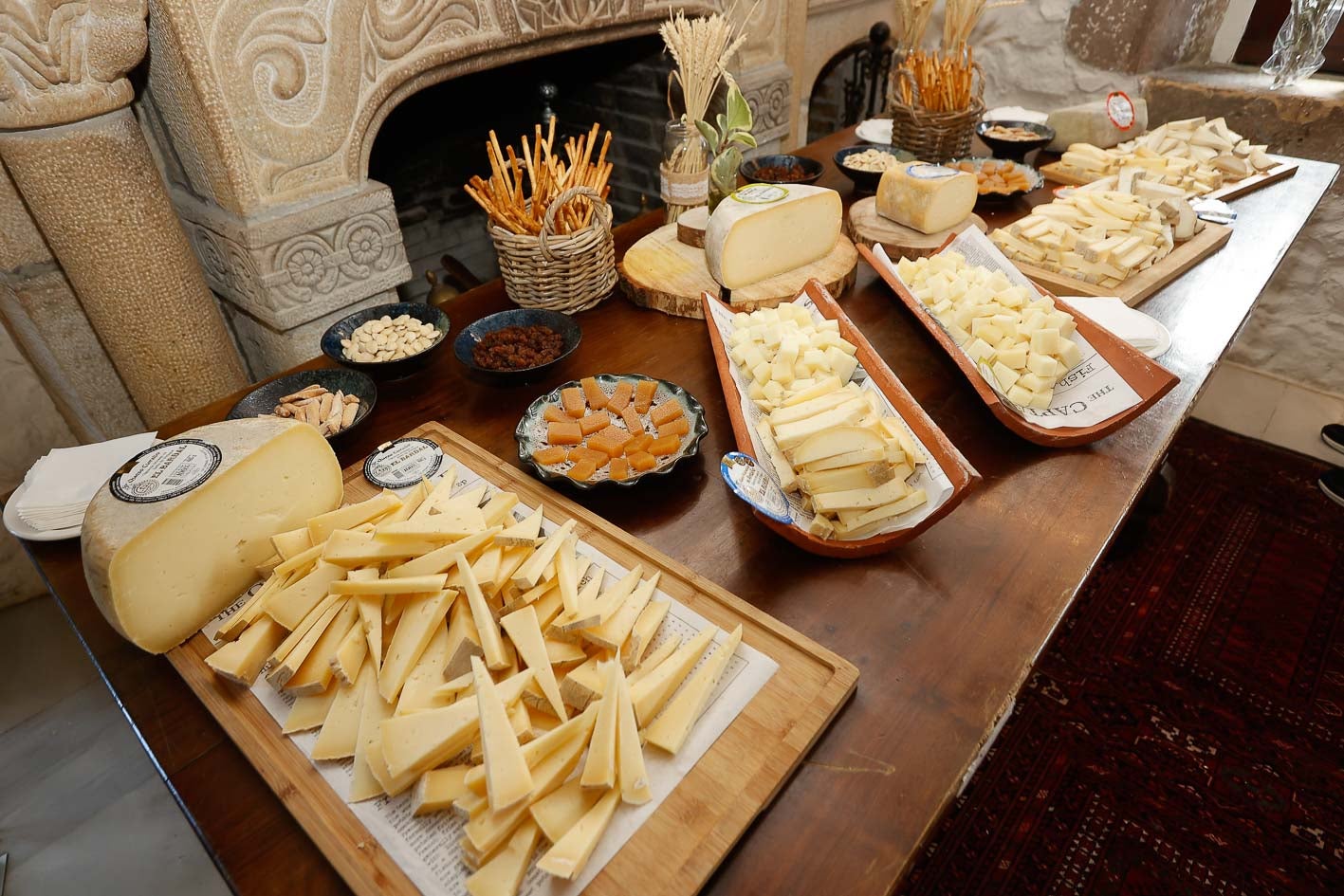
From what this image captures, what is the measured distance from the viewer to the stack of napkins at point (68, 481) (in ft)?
3.71

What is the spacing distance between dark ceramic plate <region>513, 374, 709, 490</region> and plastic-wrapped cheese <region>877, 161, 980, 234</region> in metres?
1.01

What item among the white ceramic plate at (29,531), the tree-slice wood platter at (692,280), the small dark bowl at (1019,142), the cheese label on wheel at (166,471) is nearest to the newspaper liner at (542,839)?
the cheese label on wheel at (166,471)

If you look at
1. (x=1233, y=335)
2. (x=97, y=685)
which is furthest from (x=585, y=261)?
(x=97, y=685)

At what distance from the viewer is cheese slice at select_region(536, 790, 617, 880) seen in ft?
2.14

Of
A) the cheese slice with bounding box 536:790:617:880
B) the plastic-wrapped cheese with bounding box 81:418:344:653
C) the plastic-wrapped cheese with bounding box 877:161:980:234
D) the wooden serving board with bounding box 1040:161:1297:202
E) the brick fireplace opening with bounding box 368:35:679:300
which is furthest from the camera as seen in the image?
the brick fireplace opening with bounding box 368:35:679:300

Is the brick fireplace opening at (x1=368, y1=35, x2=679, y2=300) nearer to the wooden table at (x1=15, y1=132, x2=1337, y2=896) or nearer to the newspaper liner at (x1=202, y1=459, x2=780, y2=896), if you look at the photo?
the wooden table at (x1=15, y1=132, x2=1337, y2=896)

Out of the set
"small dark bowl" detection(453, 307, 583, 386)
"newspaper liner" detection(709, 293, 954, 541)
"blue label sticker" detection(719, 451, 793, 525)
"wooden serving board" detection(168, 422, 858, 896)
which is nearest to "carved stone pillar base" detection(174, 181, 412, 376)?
"small dark bowl" detection(453, 307, 583, 386)

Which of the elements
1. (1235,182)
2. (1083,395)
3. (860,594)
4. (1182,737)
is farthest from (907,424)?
(1235,182)

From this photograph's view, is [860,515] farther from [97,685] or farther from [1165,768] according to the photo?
[97,685]

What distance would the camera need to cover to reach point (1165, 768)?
1699 millimetres

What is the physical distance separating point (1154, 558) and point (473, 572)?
7.44 ft

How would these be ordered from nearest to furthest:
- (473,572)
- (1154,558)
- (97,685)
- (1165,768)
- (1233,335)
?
1. (473,572)
2. (1233,335)
3. (1165,768)
4. (97,685)
5. (1154,558)

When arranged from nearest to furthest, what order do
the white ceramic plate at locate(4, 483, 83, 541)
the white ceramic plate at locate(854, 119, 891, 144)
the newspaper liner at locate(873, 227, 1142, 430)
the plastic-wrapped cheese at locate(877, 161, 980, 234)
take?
the white ceramic plate at locate(4, 483, 83, 541), the newspaper liner at locate(873, 227, 1142, 430), the plastic-wrapped cheese at locate(877, 161, 980, 234), the white ceramic plate at locate(854, 119, 891, 144)

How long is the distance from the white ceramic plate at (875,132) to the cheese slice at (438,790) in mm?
2617
